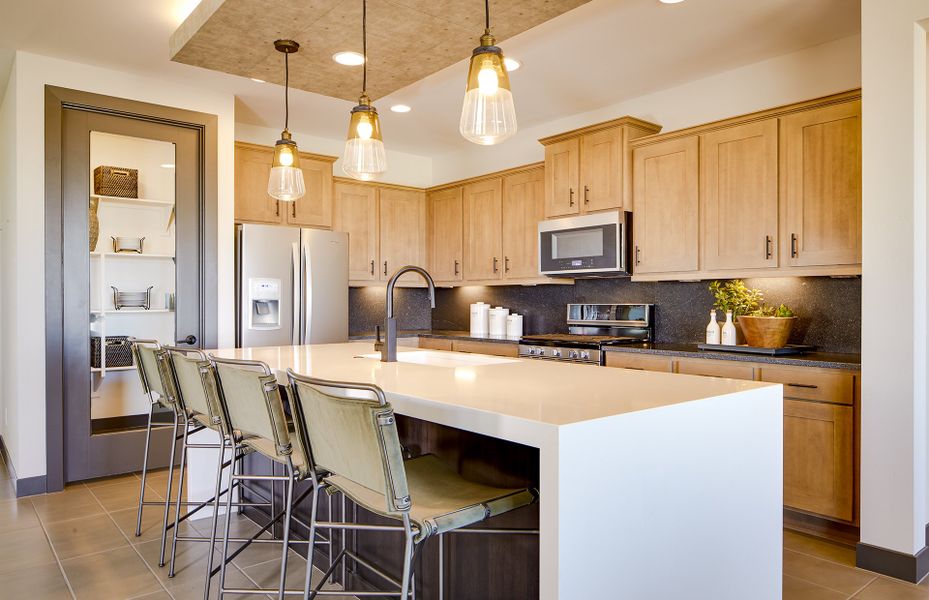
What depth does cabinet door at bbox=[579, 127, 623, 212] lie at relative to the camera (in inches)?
167

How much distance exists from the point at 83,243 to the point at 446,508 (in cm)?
342

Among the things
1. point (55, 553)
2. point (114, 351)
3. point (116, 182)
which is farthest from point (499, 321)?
point (55, 553)

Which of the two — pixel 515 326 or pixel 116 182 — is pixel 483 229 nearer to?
pixel 515 326

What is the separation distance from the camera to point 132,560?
2.79m

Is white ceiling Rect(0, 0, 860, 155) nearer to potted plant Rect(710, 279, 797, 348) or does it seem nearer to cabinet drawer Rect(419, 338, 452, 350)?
potted plant Rect(710, 279, 797, 348)

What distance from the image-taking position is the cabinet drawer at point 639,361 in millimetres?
3712

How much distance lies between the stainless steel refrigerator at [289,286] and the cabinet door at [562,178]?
1.67 meters

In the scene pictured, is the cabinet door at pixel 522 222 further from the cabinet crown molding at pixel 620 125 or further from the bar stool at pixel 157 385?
the bar stool at pixel 157 385

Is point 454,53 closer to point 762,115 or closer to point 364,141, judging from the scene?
point 364,141

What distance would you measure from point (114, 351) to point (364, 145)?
260 cm

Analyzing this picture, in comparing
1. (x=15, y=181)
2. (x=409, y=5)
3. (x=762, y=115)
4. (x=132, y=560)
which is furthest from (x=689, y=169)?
(x=15, y=181)

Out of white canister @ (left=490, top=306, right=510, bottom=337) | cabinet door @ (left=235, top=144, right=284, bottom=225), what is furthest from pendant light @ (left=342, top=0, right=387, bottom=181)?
white canister @ (left=490, top=306, right=510, bottom=337)

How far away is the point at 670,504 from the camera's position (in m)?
1.55

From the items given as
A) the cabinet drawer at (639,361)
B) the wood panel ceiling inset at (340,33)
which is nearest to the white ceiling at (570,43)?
the wood panel ceiling inset at (340,33)
